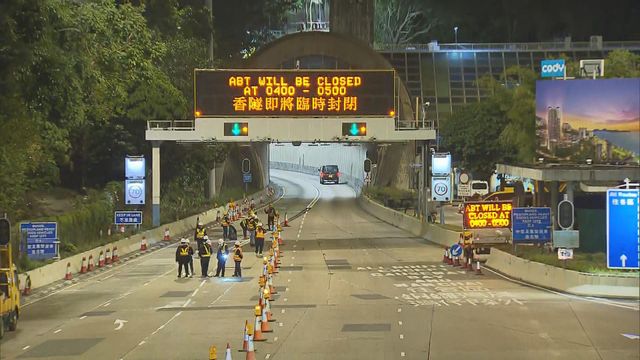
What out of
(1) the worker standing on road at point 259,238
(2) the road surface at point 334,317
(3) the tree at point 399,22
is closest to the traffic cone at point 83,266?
(2) the road surface at point 334,317

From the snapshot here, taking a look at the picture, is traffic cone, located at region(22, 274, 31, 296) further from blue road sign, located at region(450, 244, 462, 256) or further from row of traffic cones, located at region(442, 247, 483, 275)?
blue road sign, located at region(450, 244, 462, 256)

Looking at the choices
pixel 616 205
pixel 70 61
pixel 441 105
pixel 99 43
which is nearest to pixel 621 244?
pixel 616 205

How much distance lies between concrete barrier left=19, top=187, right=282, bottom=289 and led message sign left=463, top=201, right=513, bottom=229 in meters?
16.0

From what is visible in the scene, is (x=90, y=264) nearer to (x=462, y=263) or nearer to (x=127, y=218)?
(x=127, y=218)

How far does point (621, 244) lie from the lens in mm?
16250

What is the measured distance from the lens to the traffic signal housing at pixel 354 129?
165ft

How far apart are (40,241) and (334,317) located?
14297 mm

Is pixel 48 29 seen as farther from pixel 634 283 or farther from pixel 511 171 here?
pixel 511 171

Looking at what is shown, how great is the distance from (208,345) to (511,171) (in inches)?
1059

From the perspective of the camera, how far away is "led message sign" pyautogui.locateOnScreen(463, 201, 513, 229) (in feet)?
137

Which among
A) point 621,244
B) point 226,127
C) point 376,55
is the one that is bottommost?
point 621,244

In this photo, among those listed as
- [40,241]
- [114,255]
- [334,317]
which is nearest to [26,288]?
[40,241]

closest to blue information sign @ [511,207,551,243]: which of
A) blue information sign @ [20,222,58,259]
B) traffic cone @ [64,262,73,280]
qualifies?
blue information sign @ [20,222,58,259]

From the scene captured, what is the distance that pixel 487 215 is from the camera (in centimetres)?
4194
